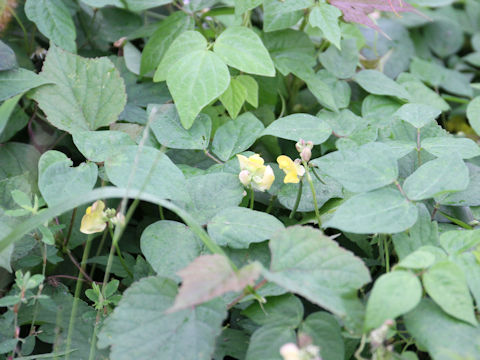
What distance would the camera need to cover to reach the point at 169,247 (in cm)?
94

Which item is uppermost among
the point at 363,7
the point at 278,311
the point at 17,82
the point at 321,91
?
the point at 363,7

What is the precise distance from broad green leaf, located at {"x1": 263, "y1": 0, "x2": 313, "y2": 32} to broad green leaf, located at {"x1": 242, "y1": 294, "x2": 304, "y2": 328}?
79cm

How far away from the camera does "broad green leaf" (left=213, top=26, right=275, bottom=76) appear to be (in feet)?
3.96

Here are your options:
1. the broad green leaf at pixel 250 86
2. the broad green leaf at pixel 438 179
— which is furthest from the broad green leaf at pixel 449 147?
the broad green leaf at pixel 250 86

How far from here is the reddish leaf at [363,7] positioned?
1.31 metres

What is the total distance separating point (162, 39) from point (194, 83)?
36 centimetres

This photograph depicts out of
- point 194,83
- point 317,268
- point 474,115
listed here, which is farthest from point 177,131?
point 474,115

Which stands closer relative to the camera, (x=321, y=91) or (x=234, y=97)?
(x=234, y=97)

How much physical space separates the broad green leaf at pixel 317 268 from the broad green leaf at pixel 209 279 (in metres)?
0.04

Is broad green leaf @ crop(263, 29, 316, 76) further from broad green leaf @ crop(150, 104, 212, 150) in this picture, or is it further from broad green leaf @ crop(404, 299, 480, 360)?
broad green leaf @ crop(404, 299, 480, 360)

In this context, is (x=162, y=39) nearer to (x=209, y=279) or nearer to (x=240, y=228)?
(x=240, y=228)

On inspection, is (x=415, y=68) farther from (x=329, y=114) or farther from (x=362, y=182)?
(x=362, y=182)

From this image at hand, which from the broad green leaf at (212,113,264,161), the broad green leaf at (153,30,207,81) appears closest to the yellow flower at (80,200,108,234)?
the broad green leaf at (212,113,264,161)

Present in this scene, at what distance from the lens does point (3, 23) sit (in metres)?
1.43
